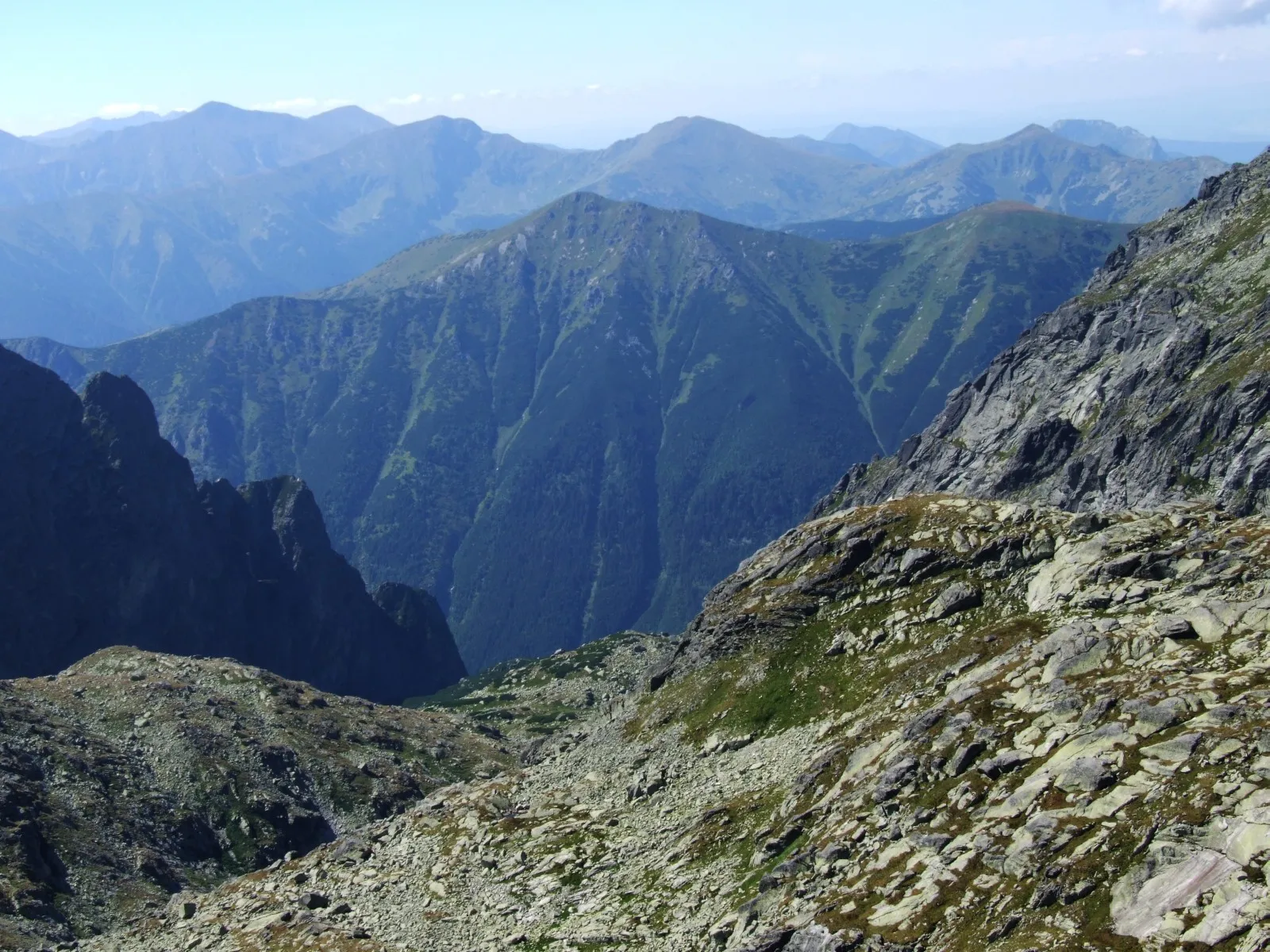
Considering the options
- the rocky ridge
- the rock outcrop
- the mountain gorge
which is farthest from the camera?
the rock outcrop

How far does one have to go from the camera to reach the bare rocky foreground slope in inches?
1489

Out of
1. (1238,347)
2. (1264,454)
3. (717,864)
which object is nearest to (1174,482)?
(1264,454)

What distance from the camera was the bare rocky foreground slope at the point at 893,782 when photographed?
3781 centimetres

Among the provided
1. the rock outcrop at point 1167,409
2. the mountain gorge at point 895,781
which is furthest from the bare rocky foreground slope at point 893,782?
the rock outcrop at point 1167,409

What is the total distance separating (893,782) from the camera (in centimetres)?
4988

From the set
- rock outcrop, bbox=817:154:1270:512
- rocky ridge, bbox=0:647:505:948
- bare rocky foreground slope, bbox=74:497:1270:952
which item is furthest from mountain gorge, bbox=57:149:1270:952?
rock outcrop, bbox=817:154:1270:512

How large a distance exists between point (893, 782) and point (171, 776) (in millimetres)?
95013

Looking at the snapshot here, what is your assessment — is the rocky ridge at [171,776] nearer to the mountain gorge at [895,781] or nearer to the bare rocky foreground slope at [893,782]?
the bare rocky foreground slope at [893,782]

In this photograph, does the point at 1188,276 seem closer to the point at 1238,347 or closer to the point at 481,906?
the point at 1238,347

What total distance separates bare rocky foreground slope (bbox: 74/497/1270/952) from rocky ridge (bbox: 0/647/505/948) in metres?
25.2

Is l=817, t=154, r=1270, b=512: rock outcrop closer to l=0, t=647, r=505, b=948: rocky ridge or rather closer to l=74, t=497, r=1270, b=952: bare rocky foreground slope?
l=74, t=497, r=1270, b=952: bare rocky foreground slope

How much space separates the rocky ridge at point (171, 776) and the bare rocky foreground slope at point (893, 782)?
2523cm

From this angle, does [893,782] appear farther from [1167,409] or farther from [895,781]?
[1167,409]

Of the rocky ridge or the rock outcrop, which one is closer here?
the rocky ridge
